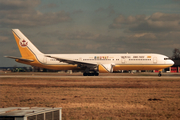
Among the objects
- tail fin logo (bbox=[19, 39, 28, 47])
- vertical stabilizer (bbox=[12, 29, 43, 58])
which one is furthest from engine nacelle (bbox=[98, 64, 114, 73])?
tail fin logo (bbox=[19, 39, 28, 47])

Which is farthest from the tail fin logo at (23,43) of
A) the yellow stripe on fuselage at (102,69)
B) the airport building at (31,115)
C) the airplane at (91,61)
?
the airport building at (31,115)

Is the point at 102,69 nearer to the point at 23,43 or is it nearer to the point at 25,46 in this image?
the point at 25,46

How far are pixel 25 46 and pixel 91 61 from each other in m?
14.0

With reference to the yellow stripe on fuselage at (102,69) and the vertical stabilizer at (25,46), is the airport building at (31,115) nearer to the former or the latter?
the yellow stripe on fuselage at (102,69)

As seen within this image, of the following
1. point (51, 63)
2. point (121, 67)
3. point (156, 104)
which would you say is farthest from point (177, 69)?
point (156, 104)

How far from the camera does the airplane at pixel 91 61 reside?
4306cm

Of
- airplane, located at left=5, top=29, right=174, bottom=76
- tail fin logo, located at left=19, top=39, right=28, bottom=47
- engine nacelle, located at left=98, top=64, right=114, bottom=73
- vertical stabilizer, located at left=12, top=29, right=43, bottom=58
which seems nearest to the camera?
engine nacelle, located at left=98, top=64, right=114, bottom=73

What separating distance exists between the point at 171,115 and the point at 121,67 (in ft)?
109

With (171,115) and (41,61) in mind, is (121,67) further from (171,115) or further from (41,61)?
(171,115)

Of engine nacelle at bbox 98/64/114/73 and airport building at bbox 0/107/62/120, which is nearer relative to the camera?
airport building at bbox 0/107/62/120

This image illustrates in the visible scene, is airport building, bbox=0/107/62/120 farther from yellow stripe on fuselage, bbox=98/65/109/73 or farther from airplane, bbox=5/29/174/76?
yellow stripe on fuselage, bbox=98/65/109/73

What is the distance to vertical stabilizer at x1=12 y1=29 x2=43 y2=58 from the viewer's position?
153ft

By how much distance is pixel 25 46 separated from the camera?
154 feet

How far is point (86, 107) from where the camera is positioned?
12.8 m
